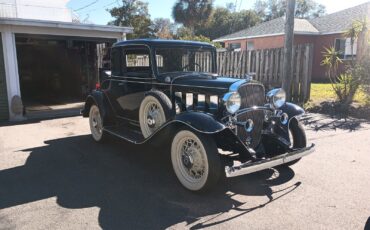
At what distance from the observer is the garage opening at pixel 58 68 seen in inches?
546

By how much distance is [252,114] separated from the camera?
436 centimetres

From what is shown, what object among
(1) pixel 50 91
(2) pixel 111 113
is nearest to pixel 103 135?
(2) pixel 111 113

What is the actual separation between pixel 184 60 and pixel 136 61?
89cm

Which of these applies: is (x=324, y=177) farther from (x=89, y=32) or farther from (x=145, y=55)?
(x=89, y=32)

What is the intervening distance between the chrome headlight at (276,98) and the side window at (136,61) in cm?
194

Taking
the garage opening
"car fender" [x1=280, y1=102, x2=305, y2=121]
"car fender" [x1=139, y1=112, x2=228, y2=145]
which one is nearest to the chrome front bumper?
"car fender" [x1=139, y1=112, x2=228, y2=145]

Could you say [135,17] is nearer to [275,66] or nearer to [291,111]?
[275,66]

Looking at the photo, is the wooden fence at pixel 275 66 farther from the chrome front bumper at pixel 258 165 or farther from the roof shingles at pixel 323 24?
the roof shingles at pixel 323 24

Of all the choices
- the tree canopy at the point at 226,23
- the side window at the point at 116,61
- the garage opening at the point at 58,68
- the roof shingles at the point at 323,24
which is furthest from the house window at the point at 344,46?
the tree canopy at the point at 226,23

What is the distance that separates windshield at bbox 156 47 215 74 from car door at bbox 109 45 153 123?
0.22m

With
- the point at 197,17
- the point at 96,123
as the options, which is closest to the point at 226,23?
the point at 197,17

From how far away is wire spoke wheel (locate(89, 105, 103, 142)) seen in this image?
645 cm

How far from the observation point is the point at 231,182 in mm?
4410

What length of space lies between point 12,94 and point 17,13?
951 centimetres
